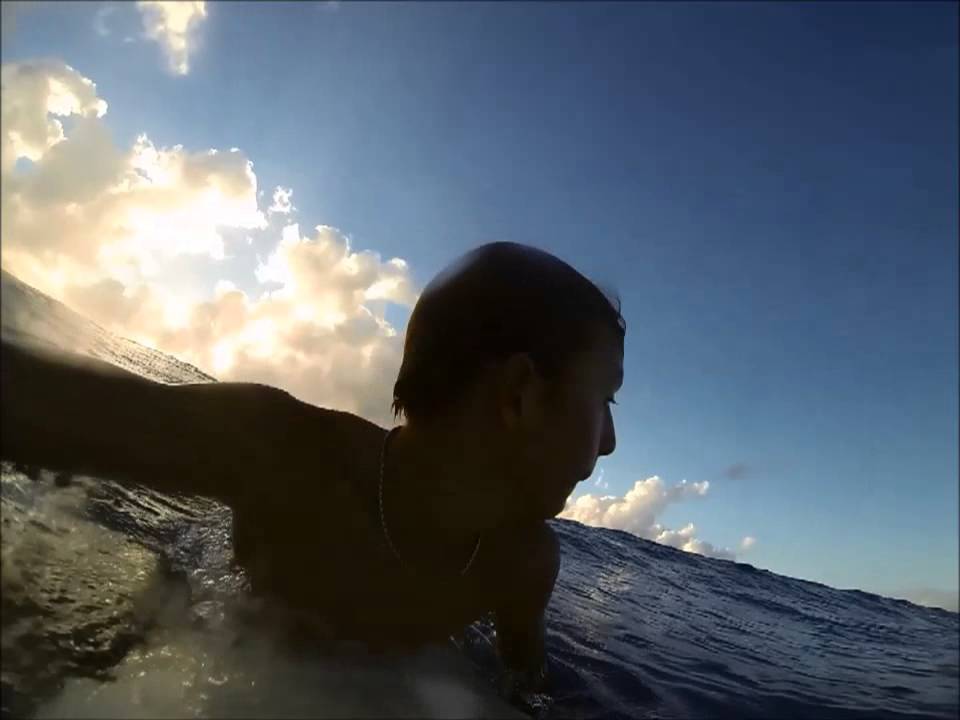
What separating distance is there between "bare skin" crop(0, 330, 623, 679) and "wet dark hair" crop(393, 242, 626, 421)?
50 millimetres

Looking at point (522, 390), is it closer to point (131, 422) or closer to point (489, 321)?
point (489, 321)

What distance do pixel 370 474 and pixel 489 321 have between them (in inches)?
23.4

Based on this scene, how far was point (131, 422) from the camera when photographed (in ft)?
4.90

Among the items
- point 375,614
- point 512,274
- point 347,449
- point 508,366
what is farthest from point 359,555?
point 512,274

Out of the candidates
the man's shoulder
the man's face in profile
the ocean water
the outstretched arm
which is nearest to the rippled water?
the ocean water

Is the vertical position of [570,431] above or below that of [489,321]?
below

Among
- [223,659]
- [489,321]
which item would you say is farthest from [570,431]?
[223,659]

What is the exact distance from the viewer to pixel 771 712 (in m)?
2.95

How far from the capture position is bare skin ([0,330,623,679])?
5.52 feet

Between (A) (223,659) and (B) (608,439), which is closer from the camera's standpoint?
(A) (223,659)

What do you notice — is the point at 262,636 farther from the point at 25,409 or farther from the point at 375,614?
the point at 25,409

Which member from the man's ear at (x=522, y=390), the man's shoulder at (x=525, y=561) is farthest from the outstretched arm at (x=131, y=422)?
the man's shoulder at (x=525, y=561)

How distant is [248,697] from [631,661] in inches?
98.0

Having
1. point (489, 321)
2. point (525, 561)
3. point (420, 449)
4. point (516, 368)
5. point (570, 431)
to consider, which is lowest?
point (525, 561)
